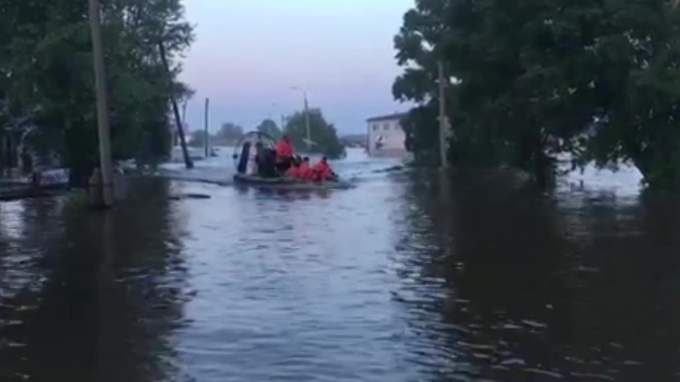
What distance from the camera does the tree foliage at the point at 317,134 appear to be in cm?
12771

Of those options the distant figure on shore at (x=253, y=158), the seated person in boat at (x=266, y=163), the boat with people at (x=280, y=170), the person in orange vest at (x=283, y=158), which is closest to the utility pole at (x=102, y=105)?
the boat with people at (x=280, y=170)

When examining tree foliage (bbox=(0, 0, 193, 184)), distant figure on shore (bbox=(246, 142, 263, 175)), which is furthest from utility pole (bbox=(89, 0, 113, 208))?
distant figure on shore (bbox=(246, 142, 263, 175))

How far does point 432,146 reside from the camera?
70.9 meters

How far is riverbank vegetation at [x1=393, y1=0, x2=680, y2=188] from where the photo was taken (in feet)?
108

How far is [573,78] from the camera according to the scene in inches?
1330

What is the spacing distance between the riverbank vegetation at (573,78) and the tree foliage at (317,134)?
7894cm

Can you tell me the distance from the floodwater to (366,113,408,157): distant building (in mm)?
115511

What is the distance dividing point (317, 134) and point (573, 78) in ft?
357

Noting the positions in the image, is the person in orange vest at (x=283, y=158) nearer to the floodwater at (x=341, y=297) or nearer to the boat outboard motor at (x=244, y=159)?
the boat outboard motor at (x=244, y=159)

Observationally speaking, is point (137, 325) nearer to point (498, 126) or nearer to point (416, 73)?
point (498, 126)

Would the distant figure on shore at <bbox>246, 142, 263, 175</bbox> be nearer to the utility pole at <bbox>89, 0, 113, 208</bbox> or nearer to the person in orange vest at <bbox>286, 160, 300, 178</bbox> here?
the person in orange vest at <bbox>286, 160, 300, 178</bbox>

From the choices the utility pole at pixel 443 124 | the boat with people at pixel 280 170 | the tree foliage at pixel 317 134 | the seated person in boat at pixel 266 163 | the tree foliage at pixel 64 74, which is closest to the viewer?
the tree foliage at pixel 64 74

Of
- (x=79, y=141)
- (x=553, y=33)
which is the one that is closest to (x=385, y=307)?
(x=553, y=33)

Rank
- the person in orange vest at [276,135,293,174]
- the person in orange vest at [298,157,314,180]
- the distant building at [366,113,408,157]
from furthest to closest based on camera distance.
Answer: the distant building at [366,113,408,157] < the person in orange vest at [276,135,293,174] < the person in orange vest at [298,157,314,180]
